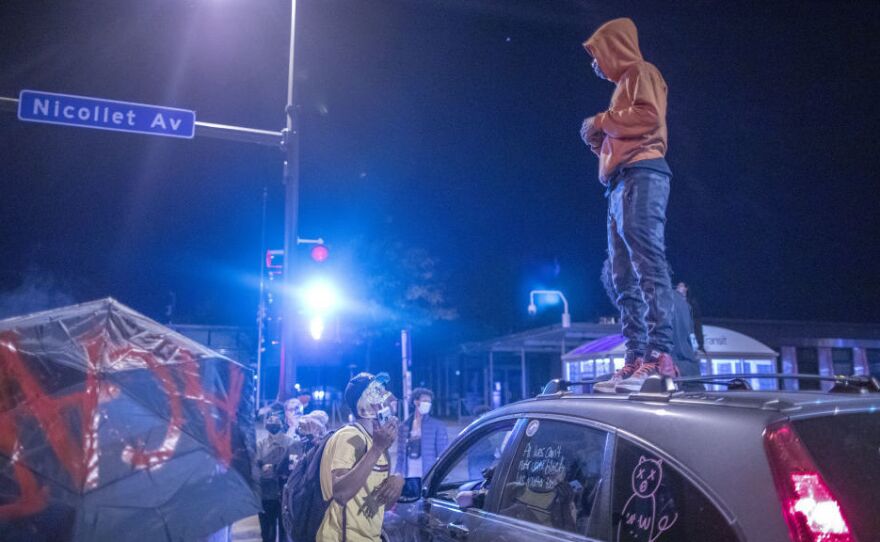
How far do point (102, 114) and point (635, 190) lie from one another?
26.7 ft

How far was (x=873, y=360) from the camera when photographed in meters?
21.7

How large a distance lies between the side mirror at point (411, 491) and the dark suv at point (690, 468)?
0.86 m

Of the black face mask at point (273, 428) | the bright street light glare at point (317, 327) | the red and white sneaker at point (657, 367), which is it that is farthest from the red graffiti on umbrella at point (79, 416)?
the bright street light glare at point (317, 327)

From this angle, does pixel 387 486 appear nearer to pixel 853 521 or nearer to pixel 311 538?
pixel 311 538

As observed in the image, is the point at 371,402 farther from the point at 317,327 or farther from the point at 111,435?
the point at 317,327

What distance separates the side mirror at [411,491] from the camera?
4180 millimetres

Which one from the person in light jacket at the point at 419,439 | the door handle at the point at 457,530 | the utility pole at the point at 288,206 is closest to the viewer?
the door handle at the point at 457,530

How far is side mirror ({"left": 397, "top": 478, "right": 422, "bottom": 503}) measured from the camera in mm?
4180

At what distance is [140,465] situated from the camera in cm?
379

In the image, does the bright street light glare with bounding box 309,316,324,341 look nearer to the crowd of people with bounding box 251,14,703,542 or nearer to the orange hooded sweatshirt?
the crowd of people with bounding box 251,14,703,542

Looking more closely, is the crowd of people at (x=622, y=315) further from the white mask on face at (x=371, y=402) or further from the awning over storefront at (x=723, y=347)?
the awning over storefront at (x=723, y=347)

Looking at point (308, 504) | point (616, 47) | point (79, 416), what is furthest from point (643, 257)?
point (79, 416)

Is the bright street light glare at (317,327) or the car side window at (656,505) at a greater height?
the bright street light glare at (317,327)

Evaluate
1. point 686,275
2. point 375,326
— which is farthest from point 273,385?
point 686,275
